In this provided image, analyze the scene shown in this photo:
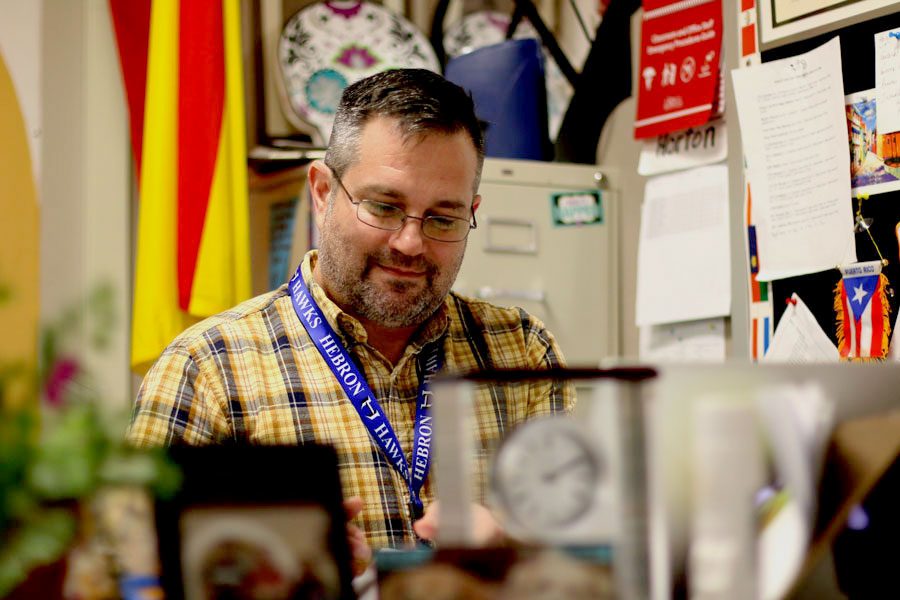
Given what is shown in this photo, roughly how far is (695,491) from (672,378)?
8 cm

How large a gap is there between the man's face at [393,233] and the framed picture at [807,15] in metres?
0.82

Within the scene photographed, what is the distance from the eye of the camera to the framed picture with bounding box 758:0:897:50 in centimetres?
193

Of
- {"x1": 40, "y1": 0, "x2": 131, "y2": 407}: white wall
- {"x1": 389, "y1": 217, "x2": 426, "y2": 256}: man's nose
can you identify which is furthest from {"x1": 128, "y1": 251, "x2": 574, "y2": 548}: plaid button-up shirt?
{"x1": 40, "y1": 0, "x2": 131, "y2": 407}: white wall

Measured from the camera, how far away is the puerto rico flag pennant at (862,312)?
6.10 feet

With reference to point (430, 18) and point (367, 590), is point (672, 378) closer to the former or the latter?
point (367, 590)

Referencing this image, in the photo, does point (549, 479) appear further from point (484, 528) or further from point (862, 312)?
point (862, 312)

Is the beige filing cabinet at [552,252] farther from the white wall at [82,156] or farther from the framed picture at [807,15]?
the white wall at [82,156]

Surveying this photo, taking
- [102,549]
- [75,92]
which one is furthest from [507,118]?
[102,549]

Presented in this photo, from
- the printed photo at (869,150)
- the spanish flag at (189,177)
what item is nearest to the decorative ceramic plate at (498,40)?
the spanish flag at (189,177)

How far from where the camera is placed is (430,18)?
3160 mm

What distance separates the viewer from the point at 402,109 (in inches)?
66.1

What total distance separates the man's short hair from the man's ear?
2cm

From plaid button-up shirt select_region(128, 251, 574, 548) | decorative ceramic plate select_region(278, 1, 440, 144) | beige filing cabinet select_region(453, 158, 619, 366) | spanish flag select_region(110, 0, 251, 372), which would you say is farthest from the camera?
decorative ceramic plate select_region(278, 1, 440, 144)

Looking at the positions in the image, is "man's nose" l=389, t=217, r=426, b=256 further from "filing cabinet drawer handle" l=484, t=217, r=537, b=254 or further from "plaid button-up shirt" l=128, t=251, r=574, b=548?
"filing cabinet drawer handle" l=484, t=217, r=537, b=254
